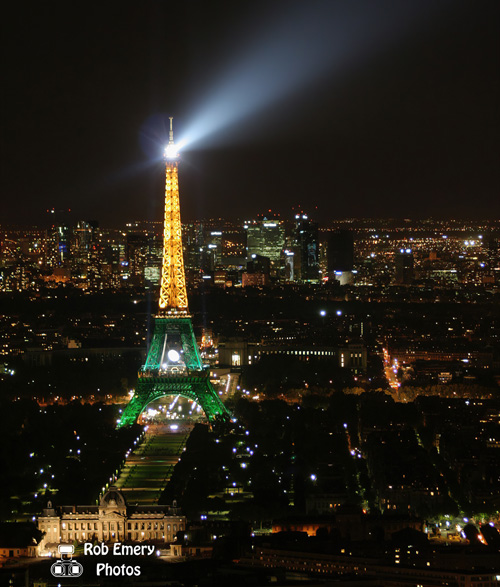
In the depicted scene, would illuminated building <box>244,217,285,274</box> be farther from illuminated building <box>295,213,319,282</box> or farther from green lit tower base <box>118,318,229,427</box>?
green lit tower base <box>118,318,229,427</box>

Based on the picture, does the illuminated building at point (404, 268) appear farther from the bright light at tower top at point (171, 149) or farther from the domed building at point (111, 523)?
the domed building at point (111, 523)

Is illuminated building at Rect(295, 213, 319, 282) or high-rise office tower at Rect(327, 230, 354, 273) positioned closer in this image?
illuminated building at Rect(295, 213, 319, 282)

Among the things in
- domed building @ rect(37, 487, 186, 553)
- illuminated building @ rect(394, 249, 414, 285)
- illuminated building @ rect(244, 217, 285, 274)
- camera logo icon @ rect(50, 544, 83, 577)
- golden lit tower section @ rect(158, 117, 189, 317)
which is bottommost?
camera logo icon @ rect(50, 544, 83, 577)

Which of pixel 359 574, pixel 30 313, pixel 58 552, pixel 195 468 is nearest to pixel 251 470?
pixel 195 468

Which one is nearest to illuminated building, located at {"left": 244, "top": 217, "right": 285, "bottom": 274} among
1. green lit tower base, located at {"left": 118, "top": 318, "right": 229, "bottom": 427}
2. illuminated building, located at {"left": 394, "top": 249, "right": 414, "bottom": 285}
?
illuminated building, located at {"left": 394, "top": 249, "right": 414, "bottom": 285}

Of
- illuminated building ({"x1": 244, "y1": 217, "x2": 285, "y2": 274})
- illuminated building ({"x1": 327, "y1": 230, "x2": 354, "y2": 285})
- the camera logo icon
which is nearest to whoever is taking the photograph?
the camera logo icon

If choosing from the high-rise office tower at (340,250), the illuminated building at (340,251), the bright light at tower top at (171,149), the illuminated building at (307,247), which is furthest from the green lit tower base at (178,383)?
the high-rise office tower at (340,250)

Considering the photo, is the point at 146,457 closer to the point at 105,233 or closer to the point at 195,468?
the point at 195,468
